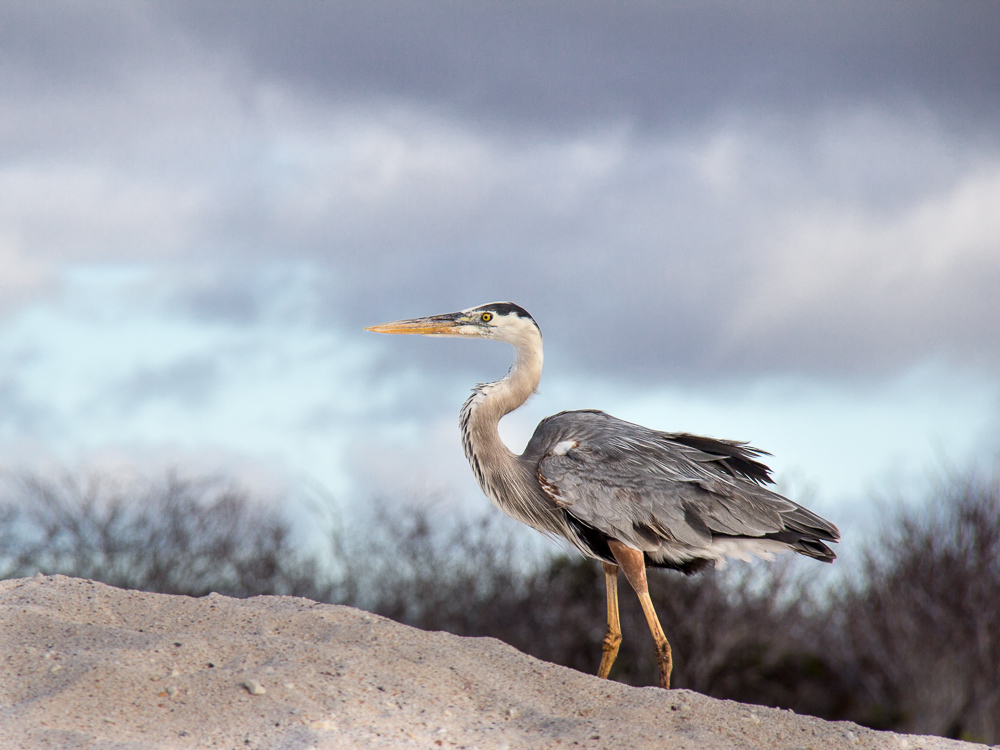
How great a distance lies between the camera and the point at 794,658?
2147cm

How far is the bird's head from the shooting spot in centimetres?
907

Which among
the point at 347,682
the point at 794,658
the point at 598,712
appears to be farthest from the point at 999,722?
the point at 347,682

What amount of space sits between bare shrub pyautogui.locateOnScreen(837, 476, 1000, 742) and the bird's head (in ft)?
40.7

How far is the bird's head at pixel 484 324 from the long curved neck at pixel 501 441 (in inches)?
3.1

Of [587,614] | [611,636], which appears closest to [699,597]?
[587,614]

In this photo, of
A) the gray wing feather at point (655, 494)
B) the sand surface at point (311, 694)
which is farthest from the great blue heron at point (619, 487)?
the sand surface at point (311, 694)

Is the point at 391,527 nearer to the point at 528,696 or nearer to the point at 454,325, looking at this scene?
the point at 454,325

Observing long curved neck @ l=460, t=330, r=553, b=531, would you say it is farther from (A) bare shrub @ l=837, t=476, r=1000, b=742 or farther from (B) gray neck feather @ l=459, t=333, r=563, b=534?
(A) bare shrub @ l=837, t=476, r=1000, b=742

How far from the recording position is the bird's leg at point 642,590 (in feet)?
26.3

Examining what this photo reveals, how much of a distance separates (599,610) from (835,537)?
13.6 metres

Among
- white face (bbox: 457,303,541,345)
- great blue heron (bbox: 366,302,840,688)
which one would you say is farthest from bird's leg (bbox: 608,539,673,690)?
white face (bbox: 457,303,541,345)

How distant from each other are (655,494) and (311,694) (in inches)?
132

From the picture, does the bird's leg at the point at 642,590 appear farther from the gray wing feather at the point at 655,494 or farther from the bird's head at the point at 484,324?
the bird's head at the point at 484,324

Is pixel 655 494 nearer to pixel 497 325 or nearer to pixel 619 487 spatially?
pixel 619 487
